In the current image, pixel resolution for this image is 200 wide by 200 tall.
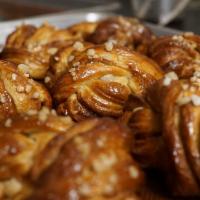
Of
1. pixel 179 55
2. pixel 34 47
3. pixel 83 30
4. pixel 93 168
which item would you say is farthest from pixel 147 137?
pixel 83 30

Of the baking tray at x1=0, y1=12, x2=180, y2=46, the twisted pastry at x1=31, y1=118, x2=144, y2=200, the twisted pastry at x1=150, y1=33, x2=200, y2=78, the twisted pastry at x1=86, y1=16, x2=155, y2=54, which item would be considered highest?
the twisted pastry at x1=31, y1=118, x2=144, y2=200

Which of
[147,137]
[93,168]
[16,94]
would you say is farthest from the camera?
[16,94]

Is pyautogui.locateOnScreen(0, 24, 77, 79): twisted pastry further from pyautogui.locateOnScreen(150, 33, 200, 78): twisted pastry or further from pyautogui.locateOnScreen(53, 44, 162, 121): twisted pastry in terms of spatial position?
pyautogui.locateOnScreen(150, 33, 200, 78): twisted pastry

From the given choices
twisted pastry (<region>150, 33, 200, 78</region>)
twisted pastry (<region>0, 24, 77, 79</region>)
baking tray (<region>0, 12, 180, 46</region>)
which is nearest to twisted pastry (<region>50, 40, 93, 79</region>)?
twisted pastry (<region>0, 24, 77, 79</region>)

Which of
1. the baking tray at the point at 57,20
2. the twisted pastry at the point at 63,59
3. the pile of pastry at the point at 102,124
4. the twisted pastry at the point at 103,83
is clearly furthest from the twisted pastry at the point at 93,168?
the baking tray at the point at 57,20

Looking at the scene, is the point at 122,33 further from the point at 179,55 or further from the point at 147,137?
the point at 147,137

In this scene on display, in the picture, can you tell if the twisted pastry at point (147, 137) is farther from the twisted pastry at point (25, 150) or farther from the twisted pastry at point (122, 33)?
the twisted pastry at point (122, 33)

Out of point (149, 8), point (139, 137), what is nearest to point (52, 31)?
point (139, 137)

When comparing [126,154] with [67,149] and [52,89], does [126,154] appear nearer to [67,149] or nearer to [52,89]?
[67,149]
